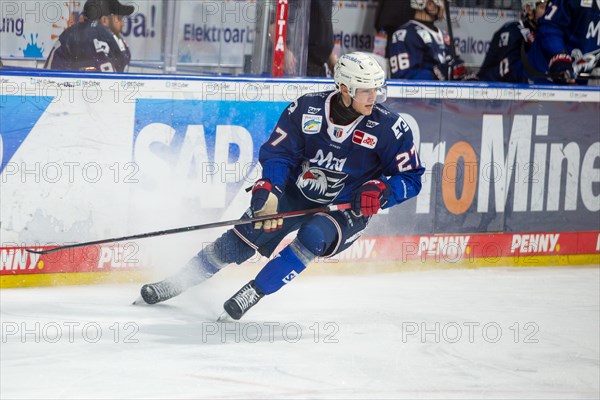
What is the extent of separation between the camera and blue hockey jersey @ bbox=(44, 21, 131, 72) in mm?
6438

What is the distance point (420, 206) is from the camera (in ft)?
23.6

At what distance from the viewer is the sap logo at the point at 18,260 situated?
6.18 metres

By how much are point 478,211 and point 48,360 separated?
3413 millimetres

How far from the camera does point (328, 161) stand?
18.8ft

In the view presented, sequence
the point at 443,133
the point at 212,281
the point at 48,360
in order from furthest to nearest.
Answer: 1. the point at 443,133
2. the point at 212,281
3. the point at 48,360

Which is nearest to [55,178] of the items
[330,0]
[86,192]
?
[86,192]

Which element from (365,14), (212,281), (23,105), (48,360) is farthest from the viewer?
(365,14)

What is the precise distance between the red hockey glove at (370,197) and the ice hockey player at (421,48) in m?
2.19

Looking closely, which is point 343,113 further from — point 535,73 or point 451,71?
point 535,73

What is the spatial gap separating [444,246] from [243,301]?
214 centimetres

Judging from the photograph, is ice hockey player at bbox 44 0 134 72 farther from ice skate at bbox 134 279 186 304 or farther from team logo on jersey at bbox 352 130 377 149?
team logo on jersey at bbox 352 130 377 149

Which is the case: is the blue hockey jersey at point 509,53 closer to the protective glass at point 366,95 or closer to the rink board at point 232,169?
the rink board at point 232,169

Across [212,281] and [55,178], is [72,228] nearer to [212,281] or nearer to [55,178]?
[55,178]

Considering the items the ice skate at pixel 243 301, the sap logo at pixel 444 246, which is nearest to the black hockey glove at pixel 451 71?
the sap logo at pixel 444 246
